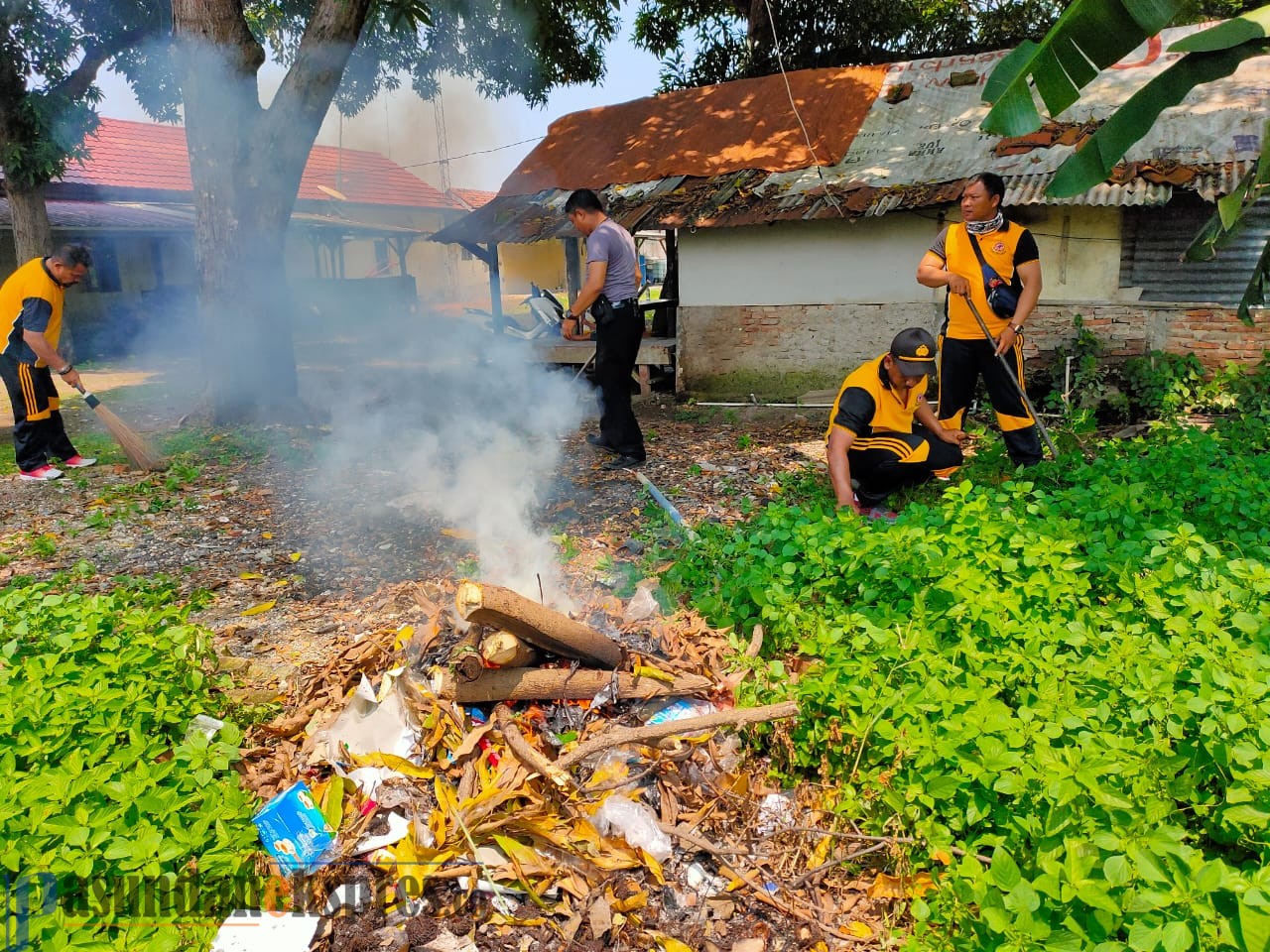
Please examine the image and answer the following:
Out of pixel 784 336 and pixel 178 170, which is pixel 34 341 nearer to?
pixel 784 336

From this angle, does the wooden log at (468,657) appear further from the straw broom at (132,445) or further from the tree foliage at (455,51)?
the tree foliage at (455,51)

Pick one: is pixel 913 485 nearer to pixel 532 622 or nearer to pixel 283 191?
pixel 532 622

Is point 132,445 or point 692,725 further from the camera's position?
point 132,445

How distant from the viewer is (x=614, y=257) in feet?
20.7

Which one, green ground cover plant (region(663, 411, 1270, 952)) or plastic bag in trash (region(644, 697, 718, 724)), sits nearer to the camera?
green ground cover plant (region(663, 411, 1270, 952))

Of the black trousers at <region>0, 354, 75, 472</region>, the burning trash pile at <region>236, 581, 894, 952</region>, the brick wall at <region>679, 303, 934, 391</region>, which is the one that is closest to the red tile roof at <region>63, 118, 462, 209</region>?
the black trousers at <region>0, 354, 75, 472</region>

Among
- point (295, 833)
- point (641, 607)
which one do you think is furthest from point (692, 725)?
point (295, 833)

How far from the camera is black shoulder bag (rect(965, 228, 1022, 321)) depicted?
5.43 meters

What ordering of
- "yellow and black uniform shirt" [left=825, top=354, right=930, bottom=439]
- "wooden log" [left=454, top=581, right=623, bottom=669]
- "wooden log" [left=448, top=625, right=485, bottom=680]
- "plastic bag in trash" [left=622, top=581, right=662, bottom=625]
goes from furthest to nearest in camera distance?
"yellow and black uniform shirt" [left=825, top=354, right=930, bottom=439]
"plastic bag in trash" [left=622, top=581, right=662, bottom=625]
"wooden log" [left=448, top=625, right=485, bottom=680]
"wooden log" [left=454, top=581, right=623, bottom=669]

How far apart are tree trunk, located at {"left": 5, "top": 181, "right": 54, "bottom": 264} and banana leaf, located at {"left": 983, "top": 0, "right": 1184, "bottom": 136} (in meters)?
13.2

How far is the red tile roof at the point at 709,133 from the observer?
415 inches

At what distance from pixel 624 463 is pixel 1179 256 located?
6180mm

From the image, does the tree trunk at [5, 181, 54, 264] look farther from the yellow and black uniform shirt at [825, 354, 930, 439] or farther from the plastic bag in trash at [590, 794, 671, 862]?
the plastic bag in trash at [590, 794, 671, 862]

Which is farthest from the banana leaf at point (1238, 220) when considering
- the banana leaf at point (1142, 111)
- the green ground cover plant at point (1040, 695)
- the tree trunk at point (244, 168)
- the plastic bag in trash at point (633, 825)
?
the tree trunk at point (244, 168)
